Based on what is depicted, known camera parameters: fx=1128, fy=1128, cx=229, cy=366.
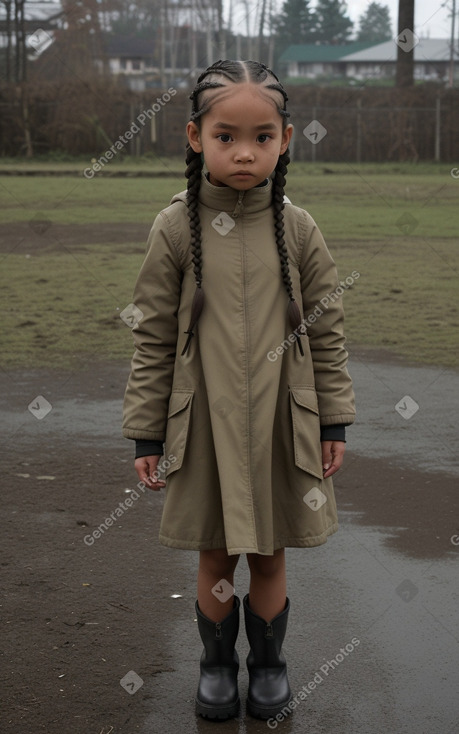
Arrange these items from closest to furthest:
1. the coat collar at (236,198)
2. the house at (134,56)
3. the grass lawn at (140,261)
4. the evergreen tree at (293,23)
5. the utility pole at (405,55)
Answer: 1. the coat collar at (236,198)
2. the grass lawn at (140,261)
3. the utility pole at (405,55)
4. the house at (134,56)
5. the evergreen tree at (293,23)

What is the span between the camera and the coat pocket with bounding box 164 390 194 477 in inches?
108

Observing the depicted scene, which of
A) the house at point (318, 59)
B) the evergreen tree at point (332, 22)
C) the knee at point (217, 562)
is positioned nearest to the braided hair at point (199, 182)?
the knee at point (217, 562)

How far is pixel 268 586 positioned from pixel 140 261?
880 cm

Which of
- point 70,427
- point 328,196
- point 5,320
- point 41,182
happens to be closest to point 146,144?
point 41,182

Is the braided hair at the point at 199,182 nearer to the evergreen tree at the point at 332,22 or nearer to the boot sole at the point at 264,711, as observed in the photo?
the boot sole at the point at 264,711

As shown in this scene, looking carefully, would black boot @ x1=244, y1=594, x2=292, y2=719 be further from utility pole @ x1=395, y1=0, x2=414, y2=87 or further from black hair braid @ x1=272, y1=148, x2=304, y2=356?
utility pole @ x1=395, y1=0, x2=414, y2=87

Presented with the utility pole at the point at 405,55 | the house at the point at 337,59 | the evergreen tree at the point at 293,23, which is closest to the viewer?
the utility pole at the point at 405,55

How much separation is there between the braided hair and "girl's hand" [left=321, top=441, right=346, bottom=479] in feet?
0.89

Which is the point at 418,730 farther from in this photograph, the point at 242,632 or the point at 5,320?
the point at 5,320

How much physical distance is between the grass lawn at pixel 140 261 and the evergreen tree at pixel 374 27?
40.2m

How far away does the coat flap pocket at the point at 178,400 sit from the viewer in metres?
2.74

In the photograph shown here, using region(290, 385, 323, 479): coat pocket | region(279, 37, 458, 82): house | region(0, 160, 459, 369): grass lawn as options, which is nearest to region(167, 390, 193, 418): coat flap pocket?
region(290, 385, 323, 479): coat pocket

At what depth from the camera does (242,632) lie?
133 inches

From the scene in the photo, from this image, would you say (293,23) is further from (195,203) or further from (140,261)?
(195,203)
